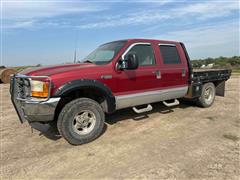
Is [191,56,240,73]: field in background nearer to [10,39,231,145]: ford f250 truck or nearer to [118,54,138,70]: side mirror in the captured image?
[10,39,231,145]: ford f250 truck

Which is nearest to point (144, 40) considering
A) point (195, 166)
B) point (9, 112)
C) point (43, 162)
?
point (195, 166)

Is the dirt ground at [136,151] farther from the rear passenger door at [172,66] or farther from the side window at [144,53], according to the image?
the side window at [144,53]

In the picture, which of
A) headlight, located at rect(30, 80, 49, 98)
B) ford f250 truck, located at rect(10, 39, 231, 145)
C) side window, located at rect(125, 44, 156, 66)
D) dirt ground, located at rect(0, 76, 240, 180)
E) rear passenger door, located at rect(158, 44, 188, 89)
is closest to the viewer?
dirt ground, located at rect(0, 76, 240, 180)

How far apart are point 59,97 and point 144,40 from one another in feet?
8.39

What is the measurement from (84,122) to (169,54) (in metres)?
2.94

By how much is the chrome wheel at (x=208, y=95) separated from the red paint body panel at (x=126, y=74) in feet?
3.96

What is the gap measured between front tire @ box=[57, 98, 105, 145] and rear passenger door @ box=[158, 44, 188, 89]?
202 centimetres

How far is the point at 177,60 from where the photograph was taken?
18.6 feet

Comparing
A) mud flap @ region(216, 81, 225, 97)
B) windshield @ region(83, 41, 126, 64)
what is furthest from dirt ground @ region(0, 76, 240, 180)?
mud flap @ region(216, 81, 225, 97)

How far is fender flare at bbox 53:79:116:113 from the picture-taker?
3.66m

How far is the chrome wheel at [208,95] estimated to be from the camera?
659 cm

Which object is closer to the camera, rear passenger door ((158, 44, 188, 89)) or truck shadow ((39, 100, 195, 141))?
truck shadow ((39, 100, 195, 141))

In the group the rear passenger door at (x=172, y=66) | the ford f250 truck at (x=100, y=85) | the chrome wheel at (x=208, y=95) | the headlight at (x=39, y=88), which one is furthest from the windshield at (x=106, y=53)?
the chrome wheel at (x=208, y=95)

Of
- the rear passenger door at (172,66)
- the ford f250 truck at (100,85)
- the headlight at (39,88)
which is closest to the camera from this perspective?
the headlight at (39,88)
